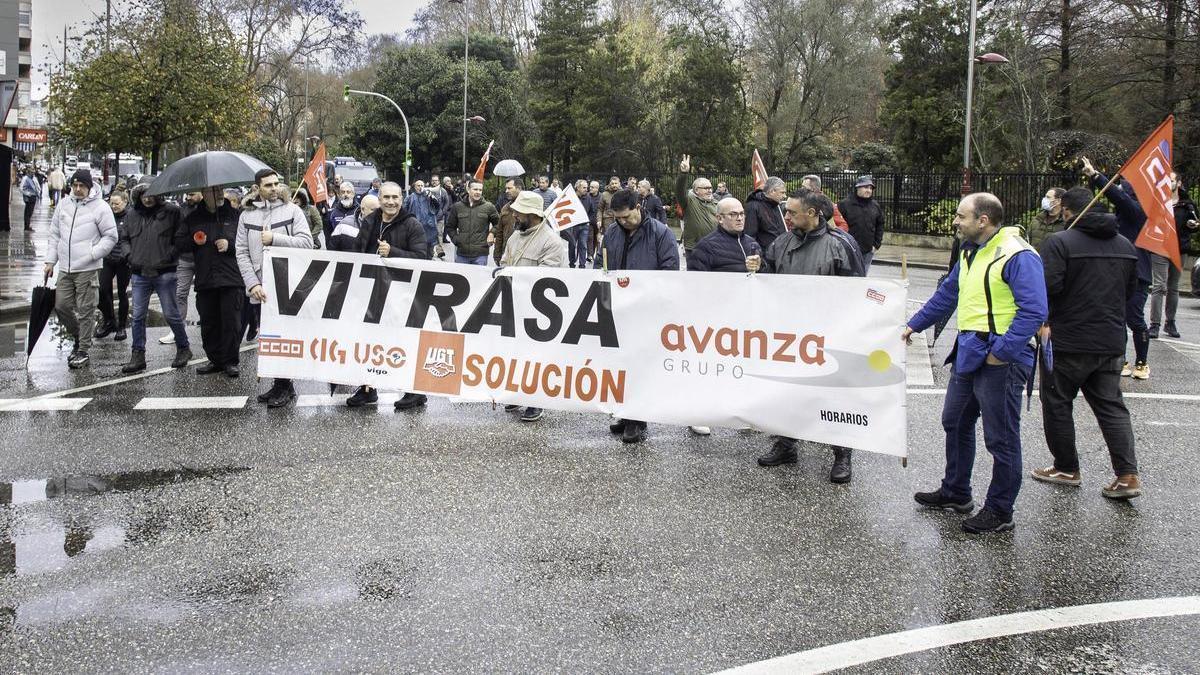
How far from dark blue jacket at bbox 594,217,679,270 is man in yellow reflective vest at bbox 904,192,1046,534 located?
8.31 ft

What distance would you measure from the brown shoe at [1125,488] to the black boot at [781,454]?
1872mm

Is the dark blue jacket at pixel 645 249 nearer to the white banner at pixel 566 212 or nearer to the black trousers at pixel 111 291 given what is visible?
the white banner at pixel 566 212

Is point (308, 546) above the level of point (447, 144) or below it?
below

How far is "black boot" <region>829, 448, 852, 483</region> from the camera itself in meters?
6.59

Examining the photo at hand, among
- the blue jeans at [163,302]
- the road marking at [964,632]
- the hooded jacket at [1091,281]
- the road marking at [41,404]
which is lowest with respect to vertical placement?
the road marking at [964,632]

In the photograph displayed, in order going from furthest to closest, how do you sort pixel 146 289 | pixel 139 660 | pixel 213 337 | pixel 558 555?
pixel 146 289
pixel 213 337
pixel 558 555
pixel 139 660

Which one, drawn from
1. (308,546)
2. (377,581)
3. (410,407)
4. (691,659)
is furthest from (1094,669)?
(410,407)

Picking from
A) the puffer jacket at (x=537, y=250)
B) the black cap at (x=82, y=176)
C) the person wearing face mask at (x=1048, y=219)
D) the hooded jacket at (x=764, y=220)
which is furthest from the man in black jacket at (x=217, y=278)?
the person wearing face mask at (x=1048, y=219)

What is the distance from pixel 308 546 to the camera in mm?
5305

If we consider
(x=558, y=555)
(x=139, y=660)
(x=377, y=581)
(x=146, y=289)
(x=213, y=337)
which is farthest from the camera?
(x=146, y=289)

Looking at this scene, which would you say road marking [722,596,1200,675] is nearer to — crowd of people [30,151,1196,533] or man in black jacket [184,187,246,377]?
crowd of people [30,151,1196,533]

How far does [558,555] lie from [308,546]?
124 cm

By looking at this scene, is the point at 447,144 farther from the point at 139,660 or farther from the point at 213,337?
the point at 139,660

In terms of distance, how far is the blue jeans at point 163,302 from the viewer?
10.3 meters
